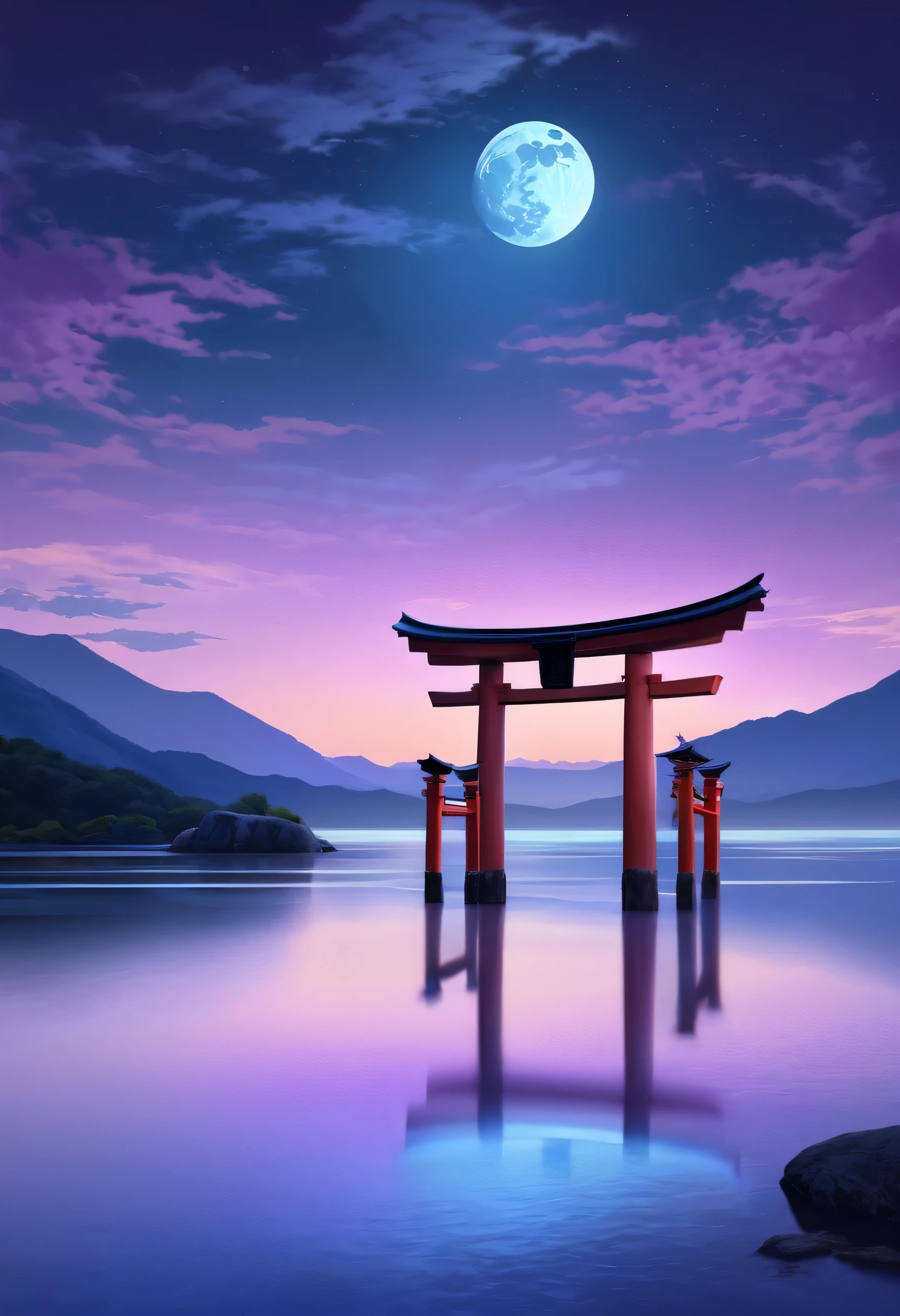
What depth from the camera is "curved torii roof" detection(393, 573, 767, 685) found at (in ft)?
52.2

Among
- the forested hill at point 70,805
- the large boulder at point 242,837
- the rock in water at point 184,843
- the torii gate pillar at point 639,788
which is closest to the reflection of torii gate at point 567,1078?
the torii gate pillar at point 639,788

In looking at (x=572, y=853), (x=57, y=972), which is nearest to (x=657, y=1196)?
(x=57, y=972)

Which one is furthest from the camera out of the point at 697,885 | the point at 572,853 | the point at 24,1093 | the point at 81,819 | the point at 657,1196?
the point at 81,819

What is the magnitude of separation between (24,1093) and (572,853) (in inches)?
2090

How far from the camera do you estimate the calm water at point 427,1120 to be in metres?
3.09

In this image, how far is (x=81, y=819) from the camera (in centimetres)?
6619

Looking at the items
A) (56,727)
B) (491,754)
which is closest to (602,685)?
(491,754)

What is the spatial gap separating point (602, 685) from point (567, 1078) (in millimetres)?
12291

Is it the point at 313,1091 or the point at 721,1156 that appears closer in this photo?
the point at 721,1156

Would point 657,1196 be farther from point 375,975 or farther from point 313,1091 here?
point 375,975

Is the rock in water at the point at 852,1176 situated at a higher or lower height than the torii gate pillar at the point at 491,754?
lower

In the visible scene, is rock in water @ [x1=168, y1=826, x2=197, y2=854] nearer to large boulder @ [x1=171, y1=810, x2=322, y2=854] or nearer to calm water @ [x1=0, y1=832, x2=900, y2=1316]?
large boulder @ [x1=171, y1=810, x2=322, y2=854]

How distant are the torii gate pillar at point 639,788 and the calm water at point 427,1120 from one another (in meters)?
3.93

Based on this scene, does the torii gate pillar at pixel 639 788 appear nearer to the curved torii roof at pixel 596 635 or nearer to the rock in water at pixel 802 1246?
the curved torii roof at pixel 596 635
